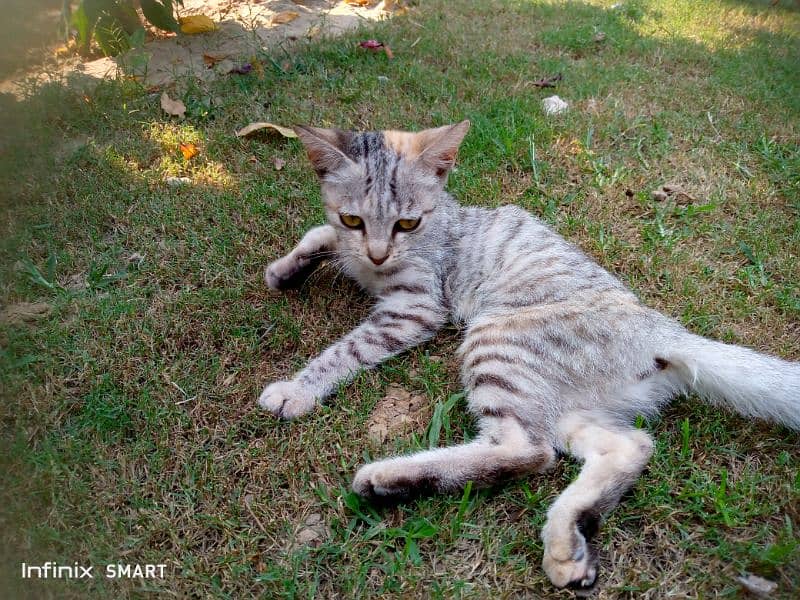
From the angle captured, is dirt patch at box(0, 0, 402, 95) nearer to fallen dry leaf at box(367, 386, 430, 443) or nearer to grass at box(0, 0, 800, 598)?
grass at box(0, 0, 800, 598)

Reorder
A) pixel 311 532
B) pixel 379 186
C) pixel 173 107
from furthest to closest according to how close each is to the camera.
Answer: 1. pixel 173 107
2. pixel 379 186
3. pixel 311 532

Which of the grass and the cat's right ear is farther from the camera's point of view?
the cat's right ear

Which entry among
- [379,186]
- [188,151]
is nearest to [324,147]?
[379,186]

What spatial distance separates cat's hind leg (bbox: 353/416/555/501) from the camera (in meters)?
1.97

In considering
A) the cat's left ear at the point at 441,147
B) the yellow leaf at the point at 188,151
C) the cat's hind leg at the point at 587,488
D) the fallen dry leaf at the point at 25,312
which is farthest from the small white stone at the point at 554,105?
the fallen dry leaf at the point at 25,312

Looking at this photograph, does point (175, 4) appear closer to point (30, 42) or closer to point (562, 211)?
point (562, 211)

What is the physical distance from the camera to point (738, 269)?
9.94 feet

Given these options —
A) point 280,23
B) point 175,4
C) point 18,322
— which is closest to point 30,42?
point 18,322

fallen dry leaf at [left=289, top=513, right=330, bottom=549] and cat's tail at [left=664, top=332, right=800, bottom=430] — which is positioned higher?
cat's tail at [left=664, top=332, right=800, bottom=430]

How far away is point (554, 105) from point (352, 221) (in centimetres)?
250

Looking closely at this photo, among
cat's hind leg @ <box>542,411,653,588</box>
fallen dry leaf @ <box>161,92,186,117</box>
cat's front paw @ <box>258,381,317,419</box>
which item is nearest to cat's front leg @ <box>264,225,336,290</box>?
cat's front paw @ <box>258,381,317,419</box>

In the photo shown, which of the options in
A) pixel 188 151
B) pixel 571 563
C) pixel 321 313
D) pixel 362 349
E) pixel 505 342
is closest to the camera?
pixel 571 563

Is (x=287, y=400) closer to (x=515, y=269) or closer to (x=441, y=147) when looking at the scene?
(x=515, y=269)

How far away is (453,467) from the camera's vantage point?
2020mm
